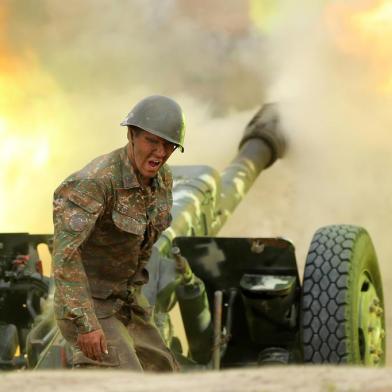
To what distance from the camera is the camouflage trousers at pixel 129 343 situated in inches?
163

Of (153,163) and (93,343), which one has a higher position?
(153,163)

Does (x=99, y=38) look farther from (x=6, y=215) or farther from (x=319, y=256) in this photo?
(x=319, y=256)

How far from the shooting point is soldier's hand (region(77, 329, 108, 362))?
A: 402 centimetres

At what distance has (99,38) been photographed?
13.2 m

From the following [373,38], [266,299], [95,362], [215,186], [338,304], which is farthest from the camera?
[373,38]

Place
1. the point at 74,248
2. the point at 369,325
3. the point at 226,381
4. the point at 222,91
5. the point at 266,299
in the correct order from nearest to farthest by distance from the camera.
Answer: the point at 226,381 → the point at 74,248 → the point at 266,299 → the point at 369,325 → the point at 222,91

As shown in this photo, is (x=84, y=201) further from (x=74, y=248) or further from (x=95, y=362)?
(x=95, y=362)

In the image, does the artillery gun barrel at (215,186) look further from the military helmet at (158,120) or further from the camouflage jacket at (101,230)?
the military helmet at (158,120)

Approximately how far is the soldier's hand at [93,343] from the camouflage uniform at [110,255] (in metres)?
0.03

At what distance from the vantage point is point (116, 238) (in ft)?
13.9

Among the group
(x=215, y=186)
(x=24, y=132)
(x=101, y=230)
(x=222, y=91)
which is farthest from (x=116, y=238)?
(x=222, y=91)

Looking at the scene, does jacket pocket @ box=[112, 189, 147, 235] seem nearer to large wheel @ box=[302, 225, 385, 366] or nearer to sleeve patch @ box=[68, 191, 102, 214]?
sleeve patch @ box=[68, 191, 102, 214]

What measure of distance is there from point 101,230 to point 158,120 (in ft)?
1.53

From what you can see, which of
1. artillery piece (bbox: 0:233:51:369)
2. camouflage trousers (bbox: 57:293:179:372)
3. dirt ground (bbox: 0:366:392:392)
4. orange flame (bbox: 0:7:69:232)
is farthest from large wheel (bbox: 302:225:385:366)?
orange flame (bbox: 0:7:69:232)
